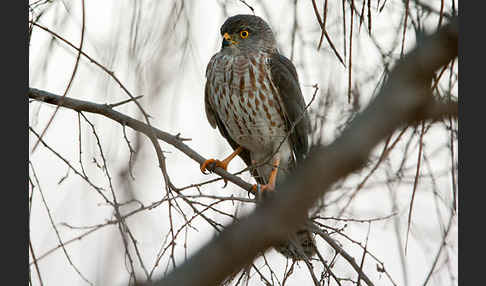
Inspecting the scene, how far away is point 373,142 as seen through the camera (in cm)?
95

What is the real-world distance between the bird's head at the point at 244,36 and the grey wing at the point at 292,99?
31cm

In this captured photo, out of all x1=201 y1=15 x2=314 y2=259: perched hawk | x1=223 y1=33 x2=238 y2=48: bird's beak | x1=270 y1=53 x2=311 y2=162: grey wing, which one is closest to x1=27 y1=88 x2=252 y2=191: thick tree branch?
x1=201 y1=15 x2=314 y2=259: perched hawk

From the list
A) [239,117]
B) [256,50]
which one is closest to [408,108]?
[239,117]

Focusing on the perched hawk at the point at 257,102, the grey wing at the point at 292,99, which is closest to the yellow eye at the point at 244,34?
the perched hawk at the point at 257,102

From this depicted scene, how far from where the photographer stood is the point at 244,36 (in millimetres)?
5223

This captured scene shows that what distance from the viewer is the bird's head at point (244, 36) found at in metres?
5.13

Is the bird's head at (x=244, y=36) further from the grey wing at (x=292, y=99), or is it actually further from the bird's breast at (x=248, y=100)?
the grey wing at (x=292, y=99)

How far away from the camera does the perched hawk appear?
4844 millimetres

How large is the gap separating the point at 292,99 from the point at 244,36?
2.71ft

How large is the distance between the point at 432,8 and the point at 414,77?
9.44 ft

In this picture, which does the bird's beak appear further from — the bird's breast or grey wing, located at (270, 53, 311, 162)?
grey wing, located at (270, 53, 311, 162)

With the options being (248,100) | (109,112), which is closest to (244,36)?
(248,100)

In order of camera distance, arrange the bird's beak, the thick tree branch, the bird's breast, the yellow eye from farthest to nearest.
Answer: the yellow eye, the bird's beak, the bird's breast, the thick tree branch

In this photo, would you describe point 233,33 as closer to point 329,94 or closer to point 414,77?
point 329,94
